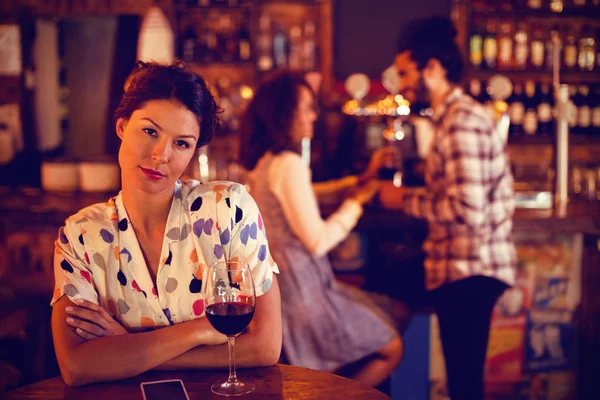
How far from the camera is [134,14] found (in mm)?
5004

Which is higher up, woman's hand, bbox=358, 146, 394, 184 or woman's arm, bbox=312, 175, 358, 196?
woman's hand, bbox=358, 146, 394, 184

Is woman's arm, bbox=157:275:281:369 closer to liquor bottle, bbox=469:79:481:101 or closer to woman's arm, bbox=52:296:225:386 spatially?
woman's arm, bbox=52:296:225:386

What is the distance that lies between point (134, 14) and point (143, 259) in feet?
13.1

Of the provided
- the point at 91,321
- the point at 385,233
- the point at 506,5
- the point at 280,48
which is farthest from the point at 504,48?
the point at 91,321

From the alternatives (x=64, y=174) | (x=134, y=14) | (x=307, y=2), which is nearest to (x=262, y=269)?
(x=64, y=174)

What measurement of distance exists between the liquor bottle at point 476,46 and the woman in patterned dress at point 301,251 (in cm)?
270

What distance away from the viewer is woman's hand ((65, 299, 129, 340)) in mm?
1366

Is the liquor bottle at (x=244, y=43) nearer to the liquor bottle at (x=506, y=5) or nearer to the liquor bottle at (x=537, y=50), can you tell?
the liquor bottle at (x=506, y=5)

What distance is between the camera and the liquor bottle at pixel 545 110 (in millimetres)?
5051

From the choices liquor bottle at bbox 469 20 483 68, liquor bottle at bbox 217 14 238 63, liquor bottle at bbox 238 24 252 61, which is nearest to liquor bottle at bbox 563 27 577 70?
liquor bottle at bbox 469 20 483 68

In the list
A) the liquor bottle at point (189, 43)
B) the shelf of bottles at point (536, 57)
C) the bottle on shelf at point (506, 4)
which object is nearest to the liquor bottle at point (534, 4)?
the shelf of bottles at point (536, 57)

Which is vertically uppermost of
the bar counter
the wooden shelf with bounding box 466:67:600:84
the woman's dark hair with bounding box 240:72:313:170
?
the wooden shelf with bounding box 466:67:600:84

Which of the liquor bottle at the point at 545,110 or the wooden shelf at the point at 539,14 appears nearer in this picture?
the wooden shelf at the point at 539,14

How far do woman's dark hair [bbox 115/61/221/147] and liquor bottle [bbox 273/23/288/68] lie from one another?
3.39 meters
